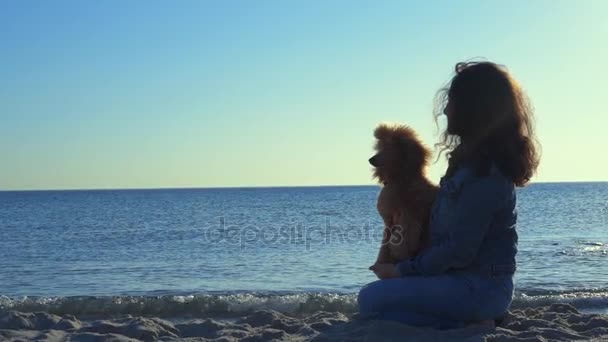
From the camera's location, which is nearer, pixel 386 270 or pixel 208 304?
pixel 386 270

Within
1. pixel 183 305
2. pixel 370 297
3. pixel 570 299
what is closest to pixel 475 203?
pixel 370 297

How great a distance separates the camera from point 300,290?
11445mm

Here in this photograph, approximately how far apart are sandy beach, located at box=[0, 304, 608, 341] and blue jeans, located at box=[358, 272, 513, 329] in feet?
0.34

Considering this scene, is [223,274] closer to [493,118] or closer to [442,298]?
[442,298]

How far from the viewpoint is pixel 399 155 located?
5051 mm

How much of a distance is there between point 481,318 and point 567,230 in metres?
22.8

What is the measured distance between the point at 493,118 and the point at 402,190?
3.20 ft

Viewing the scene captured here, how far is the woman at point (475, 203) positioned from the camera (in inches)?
168

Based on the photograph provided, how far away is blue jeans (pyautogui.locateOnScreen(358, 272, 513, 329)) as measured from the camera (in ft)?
14.7

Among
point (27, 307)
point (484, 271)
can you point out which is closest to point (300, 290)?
point (27, 307)

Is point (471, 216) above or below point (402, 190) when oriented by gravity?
below

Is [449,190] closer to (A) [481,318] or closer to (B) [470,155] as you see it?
(B) [470,155]

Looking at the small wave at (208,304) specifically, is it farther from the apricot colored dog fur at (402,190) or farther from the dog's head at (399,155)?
the dog's head at (399,155)

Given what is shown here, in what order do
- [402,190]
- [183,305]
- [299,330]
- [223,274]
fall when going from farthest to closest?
[223,274], [183,305], [299,330], [402,190]
